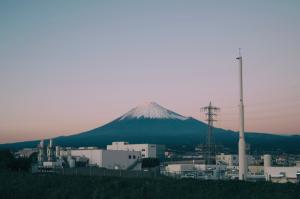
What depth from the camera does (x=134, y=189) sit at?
753 inches

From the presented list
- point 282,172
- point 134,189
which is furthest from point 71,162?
point 134,189

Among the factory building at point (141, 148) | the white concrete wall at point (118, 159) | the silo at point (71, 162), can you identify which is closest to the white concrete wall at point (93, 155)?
the white concrete wall at point (118, 159)

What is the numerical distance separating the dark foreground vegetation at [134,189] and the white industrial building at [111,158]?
36277 millimetres

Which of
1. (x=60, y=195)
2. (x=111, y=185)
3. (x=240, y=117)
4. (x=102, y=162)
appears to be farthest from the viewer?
(x=102, y=162)

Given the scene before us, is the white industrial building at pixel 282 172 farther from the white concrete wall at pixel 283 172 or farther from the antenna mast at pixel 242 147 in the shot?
the antenna mast at pixel 242 147

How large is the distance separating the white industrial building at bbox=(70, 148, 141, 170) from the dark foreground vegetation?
1428 inches

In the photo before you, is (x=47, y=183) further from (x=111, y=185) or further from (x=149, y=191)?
(x=149, y=191)

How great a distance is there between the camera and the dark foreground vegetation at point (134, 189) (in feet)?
56.7

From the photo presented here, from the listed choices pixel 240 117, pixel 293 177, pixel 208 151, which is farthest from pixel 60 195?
pixel 208 151

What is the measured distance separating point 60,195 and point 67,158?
138ft

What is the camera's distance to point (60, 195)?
1914cm

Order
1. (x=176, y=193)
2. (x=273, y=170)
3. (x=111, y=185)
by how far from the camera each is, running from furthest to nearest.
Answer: (x=273, y=170), (x=111, y=185), (x=176, y=193)

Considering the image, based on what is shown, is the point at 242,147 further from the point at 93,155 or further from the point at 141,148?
the point at 141,148

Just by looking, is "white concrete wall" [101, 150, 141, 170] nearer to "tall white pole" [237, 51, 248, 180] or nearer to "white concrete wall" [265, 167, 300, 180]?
"white concrete wall" [265, 167, 300, 180]
